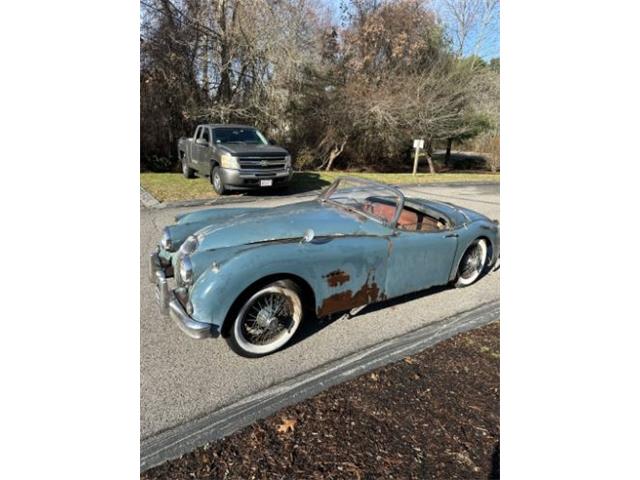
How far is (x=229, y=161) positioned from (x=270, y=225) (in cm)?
490

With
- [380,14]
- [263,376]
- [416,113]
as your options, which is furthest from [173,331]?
[416,113]

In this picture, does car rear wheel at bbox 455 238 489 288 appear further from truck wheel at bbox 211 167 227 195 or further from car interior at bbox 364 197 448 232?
truck wheel at bbox 211 167 227 195

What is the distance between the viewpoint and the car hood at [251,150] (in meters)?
6.98

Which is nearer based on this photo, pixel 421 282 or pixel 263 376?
pixel 263 376

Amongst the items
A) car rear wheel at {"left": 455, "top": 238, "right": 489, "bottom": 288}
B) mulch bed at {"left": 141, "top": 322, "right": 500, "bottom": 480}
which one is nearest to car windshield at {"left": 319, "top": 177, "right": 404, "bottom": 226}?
car rear wheel at {"left": 455, "top": 238, "right": 489, "bottom": 288}

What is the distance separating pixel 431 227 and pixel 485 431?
2.03 meters

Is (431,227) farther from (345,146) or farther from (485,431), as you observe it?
(345,146)

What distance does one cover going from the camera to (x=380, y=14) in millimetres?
11070

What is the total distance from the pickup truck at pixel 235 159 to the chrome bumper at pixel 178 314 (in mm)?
4727

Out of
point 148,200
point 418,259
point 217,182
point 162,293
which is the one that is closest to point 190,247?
point 162,293

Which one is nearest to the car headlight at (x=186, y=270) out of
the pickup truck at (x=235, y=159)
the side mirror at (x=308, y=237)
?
the side mirror at (x=308, y=237)

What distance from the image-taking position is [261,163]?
23.2 ft

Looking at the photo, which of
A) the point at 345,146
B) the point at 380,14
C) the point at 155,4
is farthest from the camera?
the point at 345,146

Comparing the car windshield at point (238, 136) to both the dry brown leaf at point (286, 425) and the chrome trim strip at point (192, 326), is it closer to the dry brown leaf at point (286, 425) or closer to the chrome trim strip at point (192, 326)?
the chrome trim strip at point (192, 326)
